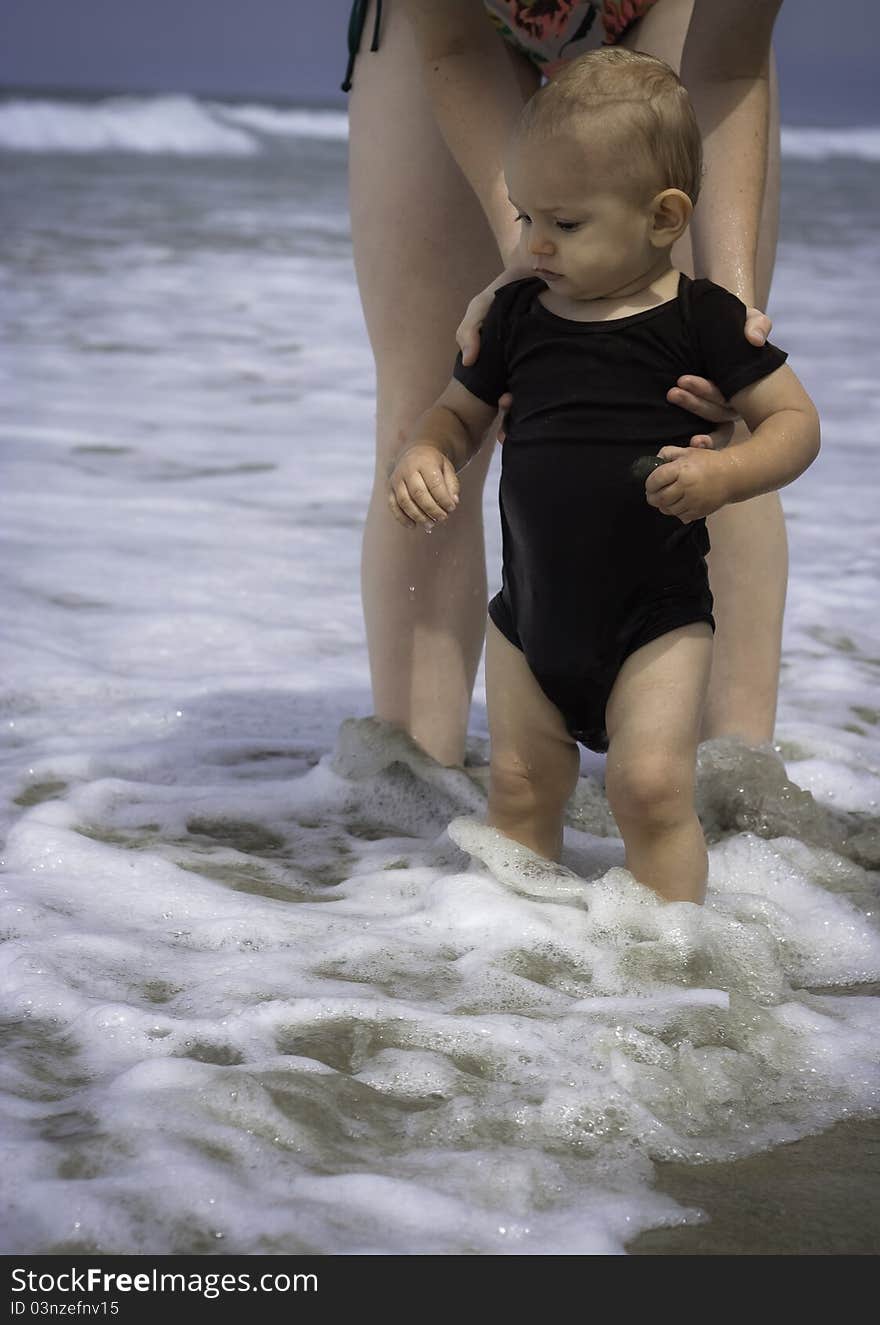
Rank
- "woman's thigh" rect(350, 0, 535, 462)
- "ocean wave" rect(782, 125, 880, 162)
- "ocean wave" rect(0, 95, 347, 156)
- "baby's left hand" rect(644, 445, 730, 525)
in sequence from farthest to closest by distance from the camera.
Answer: "ocean wave" rect(782, 125, 880, 162)
"ocean wave" rect(0, 95, 347, 156)
"woman's thigh" rect(350, 0, 535, 462)
"baby's left hand" rect(644, 445, 730, 525)

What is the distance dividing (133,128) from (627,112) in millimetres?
24745

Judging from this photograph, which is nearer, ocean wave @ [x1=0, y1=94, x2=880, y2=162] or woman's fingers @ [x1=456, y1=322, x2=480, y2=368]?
woman's fingers @ [x1=456, y1=322, x2=480, y2=368]

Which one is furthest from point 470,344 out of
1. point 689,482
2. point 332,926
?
point 332,926

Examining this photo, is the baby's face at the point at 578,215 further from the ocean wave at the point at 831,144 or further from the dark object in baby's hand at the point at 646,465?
the ocean wave at the point at 831,144

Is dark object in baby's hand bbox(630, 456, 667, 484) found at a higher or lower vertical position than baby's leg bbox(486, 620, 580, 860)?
higher

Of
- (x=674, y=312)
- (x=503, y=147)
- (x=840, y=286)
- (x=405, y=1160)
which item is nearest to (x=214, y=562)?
(x=503, y=147)

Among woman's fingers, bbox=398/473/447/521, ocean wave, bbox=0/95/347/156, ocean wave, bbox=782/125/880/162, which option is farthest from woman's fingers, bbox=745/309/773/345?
ocean wave, bbox=782/125/880/162

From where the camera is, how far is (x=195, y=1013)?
1993 millimetres

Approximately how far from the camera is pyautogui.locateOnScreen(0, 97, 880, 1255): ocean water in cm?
166

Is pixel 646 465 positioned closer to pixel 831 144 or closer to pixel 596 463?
pixel 596 463

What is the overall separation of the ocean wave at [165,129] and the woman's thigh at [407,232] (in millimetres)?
18911

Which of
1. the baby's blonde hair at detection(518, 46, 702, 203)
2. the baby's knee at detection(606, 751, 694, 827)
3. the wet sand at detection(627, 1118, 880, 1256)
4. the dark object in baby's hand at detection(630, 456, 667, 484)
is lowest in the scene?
the wet sand at detection(627, 1118, 880, 1256)

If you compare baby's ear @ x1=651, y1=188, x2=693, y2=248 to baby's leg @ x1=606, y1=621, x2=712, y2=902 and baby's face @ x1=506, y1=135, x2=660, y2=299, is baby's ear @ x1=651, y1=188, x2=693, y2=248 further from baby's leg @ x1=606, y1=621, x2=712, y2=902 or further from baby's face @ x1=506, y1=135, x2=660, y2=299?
baby's leg @ x1=606, y1=621, x2=712, y2=902

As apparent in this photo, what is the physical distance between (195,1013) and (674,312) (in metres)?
1.08
